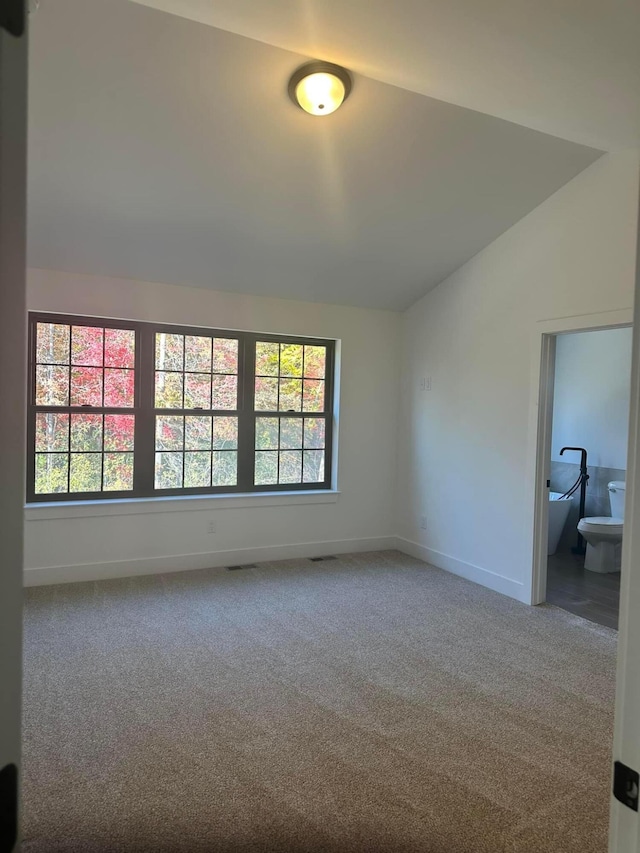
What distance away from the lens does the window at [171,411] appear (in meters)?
4.42

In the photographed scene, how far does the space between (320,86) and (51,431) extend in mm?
3158

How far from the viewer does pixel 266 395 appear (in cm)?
521

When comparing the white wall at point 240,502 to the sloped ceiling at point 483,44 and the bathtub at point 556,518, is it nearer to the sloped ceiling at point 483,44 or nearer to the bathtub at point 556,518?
the bathtub at point 556,518

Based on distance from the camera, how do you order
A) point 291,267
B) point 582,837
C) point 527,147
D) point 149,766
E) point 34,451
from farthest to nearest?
point 291,267 → point 34,451 → point 527,147 → point 149,766 → point 582,837

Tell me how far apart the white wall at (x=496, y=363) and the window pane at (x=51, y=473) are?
3.07m

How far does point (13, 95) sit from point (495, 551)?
447cm

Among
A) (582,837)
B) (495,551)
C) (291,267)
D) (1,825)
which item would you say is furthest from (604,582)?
(1,825)

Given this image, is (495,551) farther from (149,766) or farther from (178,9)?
(178,9)

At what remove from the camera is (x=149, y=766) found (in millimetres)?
2223

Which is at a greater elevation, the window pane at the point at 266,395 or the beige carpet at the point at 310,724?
the window pane at the point at 266,395

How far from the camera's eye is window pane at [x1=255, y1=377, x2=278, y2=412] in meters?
5.18

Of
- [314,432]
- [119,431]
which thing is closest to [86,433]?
[119,431]

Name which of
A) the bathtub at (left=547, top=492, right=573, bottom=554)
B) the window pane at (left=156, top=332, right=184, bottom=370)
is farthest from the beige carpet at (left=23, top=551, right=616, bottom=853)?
the window pane at (left=156, top=332, right=184, bottom=370)

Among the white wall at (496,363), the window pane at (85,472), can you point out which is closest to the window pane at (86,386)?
the window pane at (85,472)
